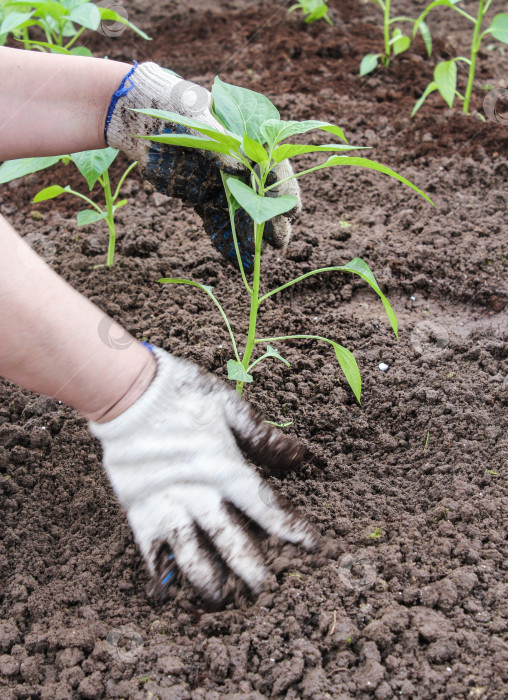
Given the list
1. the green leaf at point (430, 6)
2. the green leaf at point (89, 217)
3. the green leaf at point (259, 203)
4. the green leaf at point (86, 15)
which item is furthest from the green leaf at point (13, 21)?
the green leaf at point (430, 6)

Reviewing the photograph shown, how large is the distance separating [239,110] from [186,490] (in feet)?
2.38

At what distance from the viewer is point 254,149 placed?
3.53ft

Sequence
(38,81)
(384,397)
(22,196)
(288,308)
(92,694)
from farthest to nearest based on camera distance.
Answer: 1. (22,196)
2. (288,308)
3. (384,397)
4. (38,81)
5. (92,694)

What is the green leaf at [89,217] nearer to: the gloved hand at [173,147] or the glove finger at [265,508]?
the gloved hand at [173,147]

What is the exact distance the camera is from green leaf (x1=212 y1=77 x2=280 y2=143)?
3.87ft

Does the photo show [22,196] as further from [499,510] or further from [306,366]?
[499,510]

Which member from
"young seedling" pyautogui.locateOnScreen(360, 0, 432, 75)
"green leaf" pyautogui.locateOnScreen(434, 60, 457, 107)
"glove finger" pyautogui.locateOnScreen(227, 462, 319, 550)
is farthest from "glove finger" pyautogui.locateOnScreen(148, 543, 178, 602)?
"young seedling" pyautogui.locateOnScreen(360, 0, 432, 75)

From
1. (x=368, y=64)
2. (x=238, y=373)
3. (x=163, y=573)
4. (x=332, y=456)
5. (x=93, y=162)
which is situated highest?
(x=93, y=162)

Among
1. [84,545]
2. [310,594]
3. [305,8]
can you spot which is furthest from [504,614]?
[305,8]

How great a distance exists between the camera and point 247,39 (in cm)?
314

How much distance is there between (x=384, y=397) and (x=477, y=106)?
172 cm

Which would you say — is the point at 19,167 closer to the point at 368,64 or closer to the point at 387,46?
the point at 368,64

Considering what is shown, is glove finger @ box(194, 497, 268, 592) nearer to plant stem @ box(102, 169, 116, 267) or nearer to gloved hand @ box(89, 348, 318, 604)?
gloved hand @ box(89, 348, 318, 604)

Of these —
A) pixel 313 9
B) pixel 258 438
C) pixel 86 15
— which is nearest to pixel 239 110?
pixel 258 438
